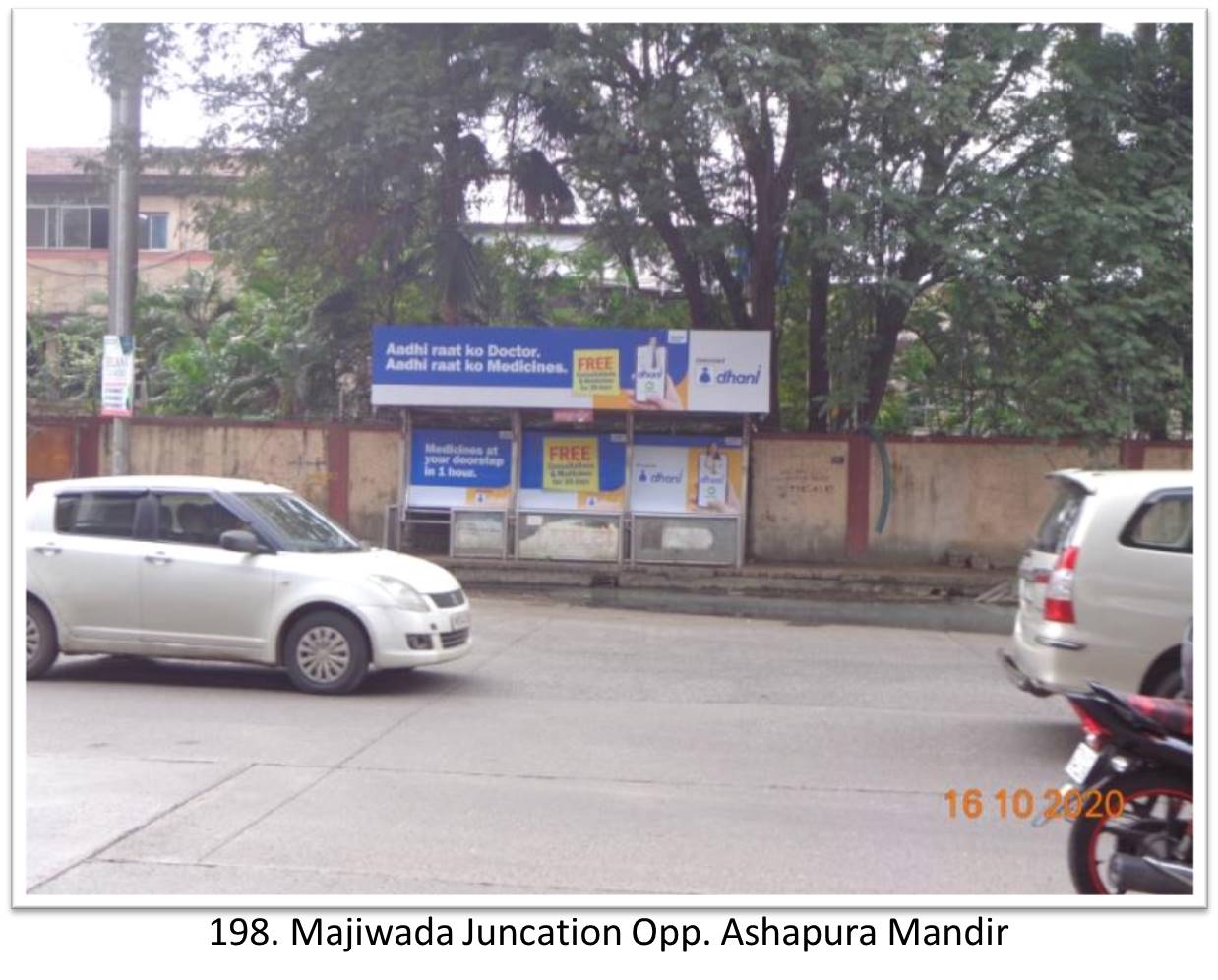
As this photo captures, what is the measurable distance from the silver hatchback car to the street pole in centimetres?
890

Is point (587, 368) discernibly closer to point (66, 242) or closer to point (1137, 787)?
point (1137, 787)

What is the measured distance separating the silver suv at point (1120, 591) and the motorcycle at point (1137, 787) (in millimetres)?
2848

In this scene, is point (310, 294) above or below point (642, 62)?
below

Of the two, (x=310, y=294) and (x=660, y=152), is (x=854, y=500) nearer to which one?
(x=660, y=152)

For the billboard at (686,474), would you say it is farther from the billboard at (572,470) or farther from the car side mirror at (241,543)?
the car side mirror at (241,543)

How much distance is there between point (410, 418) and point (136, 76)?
6.14m

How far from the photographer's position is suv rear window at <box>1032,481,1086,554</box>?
871 cm

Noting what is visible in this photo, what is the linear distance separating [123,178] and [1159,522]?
16.0 m

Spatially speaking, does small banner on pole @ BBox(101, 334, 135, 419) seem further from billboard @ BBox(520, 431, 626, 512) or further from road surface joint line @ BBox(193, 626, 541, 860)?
road surface joint line @ BBox(193, 626, 541, 860)

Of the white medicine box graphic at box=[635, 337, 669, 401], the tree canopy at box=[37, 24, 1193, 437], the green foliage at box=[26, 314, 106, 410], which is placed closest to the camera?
the tree canopy at box=[37, 24, 1193, 437]

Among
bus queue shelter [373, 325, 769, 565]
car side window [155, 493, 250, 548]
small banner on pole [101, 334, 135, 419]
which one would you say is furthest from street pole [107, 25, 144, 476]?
car side window [155, 493, 250, 548]

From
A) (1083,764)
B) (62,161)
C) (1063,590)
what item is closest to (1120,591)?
(1063,590)

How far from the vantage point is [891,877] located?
6250mm

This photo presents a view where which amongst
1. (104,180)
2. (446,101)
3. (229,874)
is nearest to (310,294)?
(104,180)
